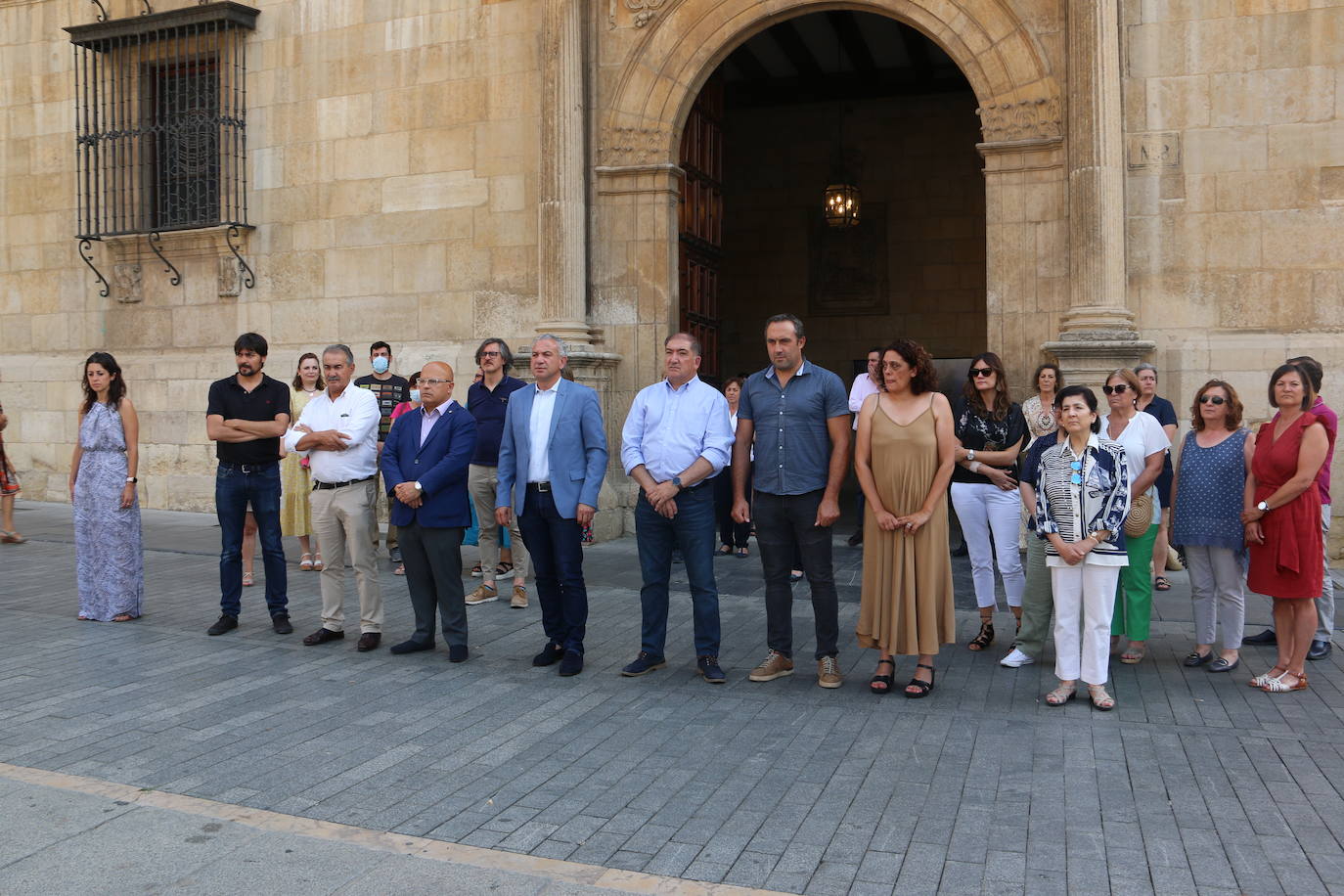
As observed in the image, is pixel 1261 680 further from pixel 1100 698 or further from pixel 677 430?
pixel 677 430

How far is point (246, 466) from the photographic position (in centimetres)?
734

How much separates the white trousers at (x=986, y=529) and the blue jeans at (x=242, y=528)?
429 centimetres

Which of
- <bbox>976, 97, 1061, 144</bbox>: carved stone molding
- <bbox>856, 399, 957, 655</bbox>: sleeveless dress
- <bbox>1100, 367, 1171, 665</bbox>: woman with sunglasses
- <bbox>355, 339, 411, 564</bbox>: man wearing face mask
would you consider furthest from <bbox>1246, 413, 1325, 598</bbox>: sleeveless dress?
<bbox>355, 339, 411, 564</bbox>: man wearing face mask

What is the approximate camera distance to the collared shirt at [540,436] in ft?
20.8

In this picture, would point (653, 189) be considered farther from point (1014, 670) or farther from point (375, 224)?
point (1014, 670)

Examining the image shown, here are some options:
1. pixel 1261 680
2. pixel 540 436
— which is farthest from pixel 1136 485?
pixel 540 436

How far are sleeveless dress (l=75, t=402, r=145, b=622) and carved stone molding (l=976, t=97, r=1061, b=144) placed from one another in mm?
7588

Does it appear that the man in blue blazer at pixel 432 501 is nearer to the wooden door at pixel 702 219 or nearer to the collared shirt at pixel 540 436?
the collared shirt at pixel 540 436

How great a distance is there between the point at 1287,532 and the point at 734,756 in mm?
3259

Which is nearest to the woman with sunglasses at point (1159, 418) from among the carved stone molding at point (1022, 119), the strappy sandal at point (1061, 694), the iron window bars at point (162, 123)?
the strappy sandal at point (1061, 694)

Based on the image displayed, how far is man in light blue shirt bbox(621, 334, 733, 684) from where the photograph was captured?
20.0 feet

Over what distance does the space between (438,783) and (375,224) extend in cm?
934

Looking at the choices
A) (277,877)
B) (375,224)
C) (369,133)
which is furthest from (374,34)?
(277,877)

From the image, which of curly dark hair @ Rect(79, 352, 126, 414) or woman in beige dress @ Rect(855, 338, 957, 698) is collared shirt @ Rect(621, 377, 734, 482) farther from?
curly dark hair @ Rect(79, 352, 126, 414)
